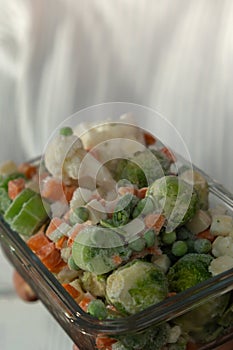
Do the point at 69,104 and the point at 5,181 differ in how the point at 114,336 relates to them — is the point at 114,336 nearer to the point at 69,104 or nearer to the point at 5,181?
the point at 5,181

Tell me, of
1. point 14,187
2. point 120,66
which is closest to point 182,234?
point 14,187

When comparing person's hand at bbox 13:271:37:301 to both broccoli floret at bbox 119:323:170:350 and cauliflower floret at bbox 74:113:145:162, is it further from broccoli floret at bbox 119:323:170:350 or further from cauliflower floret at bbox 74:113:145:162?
broccoli floret at bbox 119:323:170:350

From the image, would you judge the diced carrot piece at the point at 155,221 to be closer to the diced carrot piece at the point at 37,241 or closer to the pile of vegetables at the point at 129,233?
the pile of vegetables at the point at 129,233

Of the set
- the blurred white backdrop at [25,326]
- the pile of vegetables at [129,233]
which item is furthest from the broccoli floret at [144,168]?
the blurred white backdrop at [25,326]

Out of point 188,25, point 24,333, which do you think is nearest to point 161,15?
point 188,25

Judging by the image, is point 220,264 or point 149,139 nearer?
point 220,264

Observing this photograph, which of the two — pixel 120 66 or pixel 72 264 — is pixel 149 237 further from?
pixel 120 66

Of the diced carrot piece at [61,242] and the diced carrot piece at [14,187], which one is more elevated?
the diced carrot piece at [61,242]
